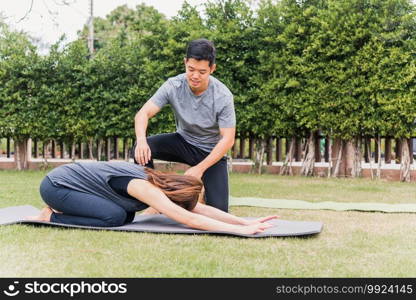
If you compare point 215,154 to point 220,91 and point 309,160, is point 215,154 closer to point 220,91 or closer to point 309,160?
point 220,91

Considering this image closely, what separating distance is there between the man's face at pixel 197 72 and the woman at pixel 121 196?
807 millimetres

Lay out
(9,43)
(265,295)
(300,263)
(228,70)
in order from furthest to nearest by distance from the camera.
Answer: (9,43)
(228,70)
(300,263)
(265,295)

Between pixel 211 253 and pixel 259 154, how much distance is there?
A: 22.9 feet

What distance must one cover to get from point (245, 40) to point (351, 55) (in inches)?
71.8

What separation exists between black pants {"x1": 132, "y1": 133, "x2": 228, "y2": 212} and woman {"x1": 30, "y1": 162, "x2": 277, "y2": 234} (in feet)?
2.16

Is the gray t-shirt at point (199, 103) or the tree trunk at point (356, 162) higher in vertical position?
the gray t-shirt at point (199, 103)

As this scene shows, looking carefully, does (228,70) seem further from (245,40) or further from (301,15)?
(301,15)

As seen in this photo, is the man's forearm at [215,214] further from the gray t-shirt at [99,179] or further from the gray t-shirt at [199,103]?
the gray t-shirt at [199,103]

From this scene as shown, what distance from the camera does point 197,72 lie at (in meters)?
3.92

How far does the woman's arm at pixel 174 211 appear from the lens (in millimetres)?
3414

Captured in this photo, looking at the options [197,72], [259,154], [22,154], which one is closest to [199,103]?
[197,72]

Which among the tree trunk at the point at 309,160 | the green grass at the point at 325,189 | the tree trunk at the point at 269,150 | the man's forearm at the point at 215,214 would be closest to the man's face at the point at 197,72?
the man's forearm at the point at 215,214

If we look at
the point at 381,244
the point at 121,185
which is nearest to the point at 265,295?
the point at 381,244

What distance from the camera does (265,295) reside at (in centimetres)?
224
